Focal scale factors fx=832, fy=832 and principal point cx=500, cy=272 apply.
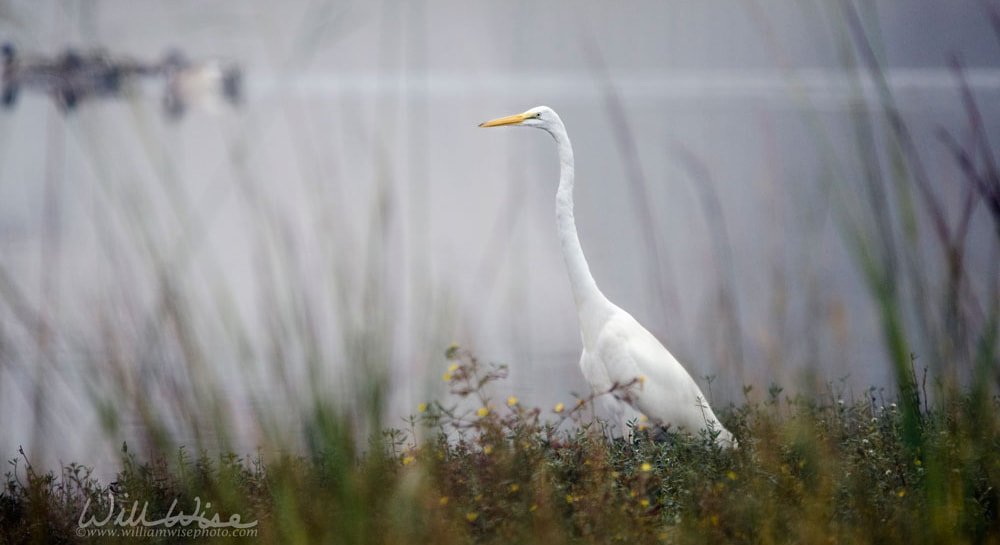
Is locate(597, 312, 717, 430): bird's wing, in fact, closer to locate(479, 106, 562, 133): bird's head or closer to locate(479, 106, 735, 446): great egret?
locate(479, 106, 735, 446): great egret

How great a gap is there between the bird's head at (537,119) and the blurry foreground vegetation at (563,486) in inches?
50.0

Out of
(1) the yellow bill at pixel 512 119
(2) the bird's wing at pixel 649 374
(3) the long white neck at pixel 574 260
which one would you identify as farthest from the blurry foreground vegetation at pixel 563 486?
(1) the yellow bill at pixel 512 119

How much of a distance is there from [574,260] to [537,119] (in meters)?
0.57

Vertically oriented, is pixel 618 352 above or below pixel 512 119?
below

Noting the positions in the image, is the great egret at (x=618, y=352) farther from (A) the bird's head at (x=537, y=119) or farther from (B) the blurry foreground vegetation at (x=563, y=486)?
(B) the blurry foreground vegetation at (x=563, y=486)

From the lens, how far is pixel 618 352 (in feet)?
10.6

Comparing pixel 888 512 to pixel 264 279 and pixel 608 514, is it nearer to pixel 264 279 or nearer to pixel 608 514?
pixel 608 514

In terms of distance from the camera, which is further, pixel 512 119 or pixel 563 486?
pixel 512 119

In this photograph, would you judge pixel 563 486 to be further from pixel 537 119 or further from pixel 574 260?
pixel 537 119

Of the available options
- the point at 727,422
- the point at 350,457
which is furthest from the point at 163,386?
the point at 727,422

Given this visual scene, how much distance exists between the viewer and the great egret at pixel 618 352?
3.15 metres

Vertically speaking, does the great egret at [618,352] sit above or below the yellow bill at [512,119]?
below

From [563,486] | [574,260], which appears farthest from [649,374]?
[563,486]

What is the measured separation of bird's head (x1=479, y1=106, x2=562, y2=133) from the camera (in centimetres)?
318
